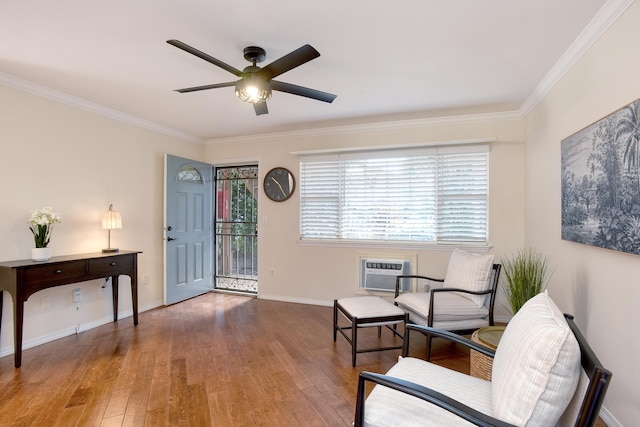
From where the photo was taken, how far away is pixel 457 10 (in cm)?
182

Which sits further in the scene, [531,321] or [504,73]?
[504,73]

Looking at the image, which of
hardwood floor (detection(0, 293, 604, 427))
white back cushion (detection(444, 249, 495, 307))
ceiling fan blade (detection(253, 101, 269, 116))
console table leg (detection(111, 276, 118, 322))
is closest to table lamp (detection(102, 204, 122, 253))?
console table leg (detection(111, 276, 118, 322))

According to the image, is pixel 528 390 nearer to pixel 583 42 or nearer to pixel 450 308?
pixel 450 308

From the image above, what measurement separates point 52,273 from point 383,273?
3.37m

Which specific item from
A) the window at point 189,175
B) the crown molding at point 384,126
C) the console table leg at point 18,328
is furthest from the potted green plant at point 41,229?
the crown molding at point 384,126

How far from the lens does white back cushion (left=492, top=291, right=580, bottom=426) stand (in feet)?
3.32

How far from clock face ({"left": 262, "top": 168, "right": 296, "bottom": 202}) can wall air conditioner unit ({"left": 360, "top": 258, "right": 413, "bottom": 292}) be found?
1.41m

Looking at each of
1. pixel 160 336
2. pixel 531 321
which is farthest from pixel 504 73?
pixel 160 336

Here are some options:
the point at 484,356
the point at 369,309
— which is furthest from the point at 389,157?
the point at 484,356

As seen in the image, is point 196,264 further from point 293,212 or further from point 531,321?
point 531,321

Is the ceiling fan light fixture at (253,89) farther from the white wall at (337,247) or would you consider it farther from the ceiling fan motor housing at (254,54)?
the white wall at (337,247)

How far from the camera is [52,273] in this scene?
2693mm

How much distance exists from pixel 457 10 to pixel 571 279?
2067 mm

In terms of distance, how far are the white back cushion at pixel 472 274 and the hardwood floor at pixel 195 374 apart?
571mm
